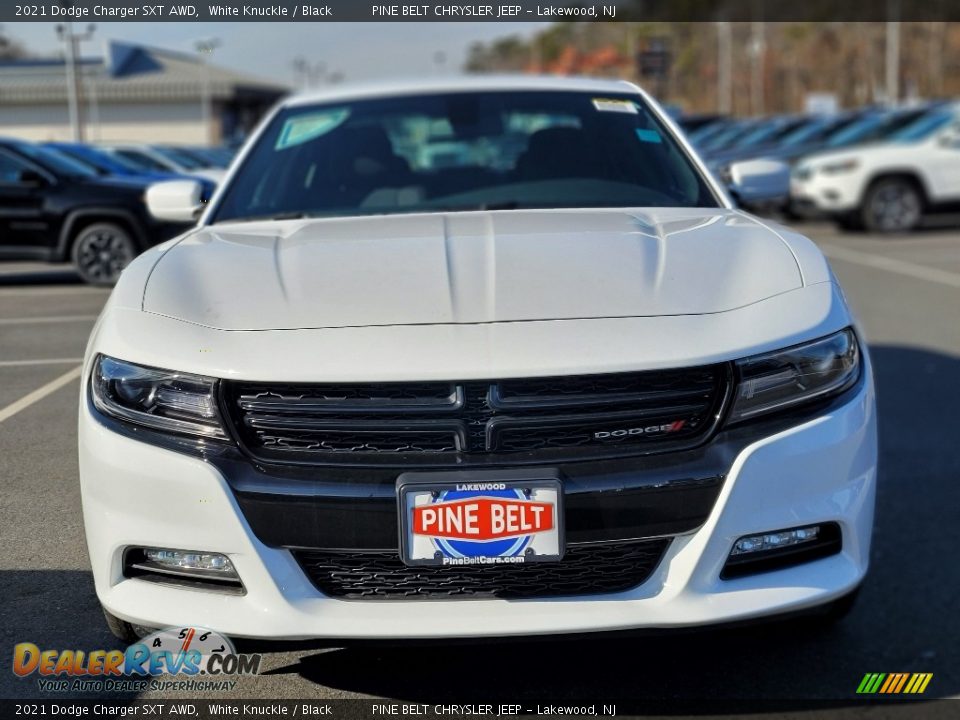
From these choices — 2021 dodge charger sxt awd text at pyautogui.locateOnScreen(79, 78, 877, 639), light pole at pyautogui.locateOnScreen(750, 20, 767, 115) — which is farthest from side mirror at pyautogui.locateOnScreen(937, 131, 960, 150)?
light pole at pyautogui.locateOnScreen(750, 20, 767, 115)

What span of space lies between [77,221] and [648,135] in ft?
26.2

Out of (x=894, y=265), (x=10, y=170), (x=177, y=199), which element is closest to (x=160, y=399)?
(x=177, y=199)

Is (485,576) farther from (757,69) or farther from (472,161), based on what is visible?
(757,69)

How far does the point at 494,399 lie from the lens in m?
2.51

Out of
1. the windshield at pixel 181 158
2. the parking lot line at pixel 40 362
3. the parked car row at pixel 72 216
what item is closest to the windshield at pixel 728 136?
the windshield at pixel 181 158

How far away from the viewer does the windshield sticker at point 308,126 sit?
4.38m

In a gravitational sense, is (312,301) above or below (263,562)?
above

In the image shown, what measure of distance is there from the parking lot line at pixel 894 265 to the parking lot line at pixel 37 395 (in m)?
7.99

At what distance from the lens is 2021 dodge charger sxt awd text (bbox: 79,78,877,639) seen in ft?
8.11

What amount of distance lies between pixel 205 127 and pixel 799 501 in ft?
213

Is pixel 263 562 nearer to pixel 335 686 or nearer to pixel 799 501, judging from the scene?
pixel 335 686

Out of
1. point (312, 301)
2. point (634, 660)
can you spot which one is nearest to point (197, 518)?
point (312, 301)

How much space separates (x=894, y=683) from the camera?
9.43ft

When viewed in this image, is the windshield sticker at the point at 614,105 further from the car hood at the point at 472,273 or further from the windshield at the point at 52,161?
the windshield at the point at 52,161
